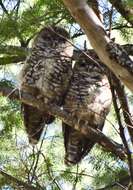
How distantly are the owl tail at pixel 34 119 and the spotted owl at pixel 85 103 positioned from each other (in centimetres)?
11

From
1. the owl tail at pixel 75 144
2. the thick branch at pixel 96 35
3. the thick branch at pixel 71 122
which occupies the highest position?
the thick branch at pixel 96 35

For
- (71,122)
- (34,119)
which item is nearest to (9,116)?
(34,119)

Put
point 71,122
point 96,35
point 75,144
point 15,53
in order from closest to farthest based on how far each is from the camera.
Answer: point 96,35, point 71,122, point 15,53, point 75,144

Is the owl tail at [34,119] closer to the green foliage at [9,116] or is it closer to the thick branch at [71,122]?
the green foliage at [9,116]

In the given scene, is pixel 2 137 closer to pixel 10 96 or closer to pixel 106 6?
pixel 10 96

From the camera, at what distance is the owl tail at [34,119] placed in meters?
2.75

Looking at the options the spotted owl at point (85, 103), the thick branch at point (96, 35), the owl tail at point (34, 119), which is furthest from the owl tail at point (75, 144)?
the thick branch at point (96, 35)

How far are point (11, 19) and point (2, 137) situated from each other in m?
0.77

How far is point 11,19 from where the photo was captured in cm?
234

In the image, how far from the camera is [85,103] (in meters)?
2.84

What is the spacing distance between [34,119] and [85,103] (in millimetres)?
290

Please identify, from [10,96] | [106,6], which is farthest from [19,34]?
[106,6]

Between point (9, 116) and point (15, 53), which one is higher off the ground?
point (15, 53)

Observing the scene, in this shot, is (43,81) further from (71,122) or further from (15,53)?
(71,122)
